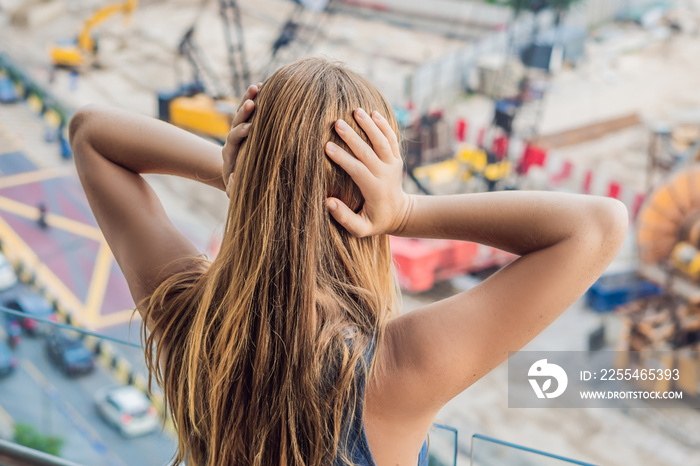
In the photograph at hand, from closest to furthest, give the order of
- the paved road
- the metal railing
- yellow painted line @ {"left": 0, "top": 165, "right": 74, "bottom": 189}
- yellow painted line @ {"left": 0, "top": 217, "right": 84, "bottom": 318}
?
1. the metal railing
2. the paved road
3. yellow painted line @ {"left": 0, "top": 217, "right": 84, "bottom": 318}
4. yellow painted line @ {"left": 0, "top": 165, "right": 74, "bottom": 189}

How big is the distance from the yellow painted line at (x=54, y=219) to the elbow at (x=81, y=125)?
9.90m

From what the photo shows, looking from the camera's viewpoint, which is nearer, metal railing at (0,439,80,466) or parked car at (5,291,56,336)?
metal railing at (0,439,80,466)

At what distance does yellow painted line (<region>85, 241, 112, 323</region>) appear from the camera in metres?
8.86

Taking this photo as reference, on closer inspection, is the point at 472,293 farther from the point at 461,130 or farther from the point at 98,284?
the point at 461,130

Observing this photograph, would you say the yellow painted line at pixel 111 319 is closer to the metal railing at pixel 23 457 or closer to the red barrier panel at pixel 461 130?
the red barrier panel at pixel 461 130

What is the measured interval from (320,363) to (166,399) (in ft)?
0.81

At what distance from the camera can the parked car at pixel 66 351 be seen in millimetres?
1504

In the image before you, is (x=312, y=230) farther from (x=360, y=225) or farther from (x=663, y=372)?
(x=663, y=372)

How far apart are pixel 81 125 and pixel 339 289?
414mm

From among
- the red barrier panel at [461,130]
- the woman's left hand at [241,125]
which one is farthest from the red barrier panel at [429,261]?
the woman's left hand at [241,125]

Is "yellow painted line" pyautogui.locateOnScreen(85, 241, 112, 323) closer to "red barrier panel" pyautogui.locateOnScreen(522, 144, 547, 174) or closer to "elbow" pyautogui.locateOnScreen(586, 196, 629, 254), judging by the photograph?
"red barrier panel" pyautogui.locateOnScreen(522, 144, 547, 174)

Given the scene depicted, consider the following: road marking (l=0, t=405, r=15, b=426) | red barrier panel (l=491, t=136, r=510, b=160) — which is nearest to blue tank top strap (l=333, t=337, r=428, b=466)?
road marking (l=0, t=405, r=15, b=426)

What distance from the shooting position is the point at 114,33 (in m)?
16.1

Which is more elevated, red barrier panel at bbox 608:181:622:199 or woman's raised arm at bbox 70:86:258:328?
woman's raised arm at bbox 70:86:258:328
